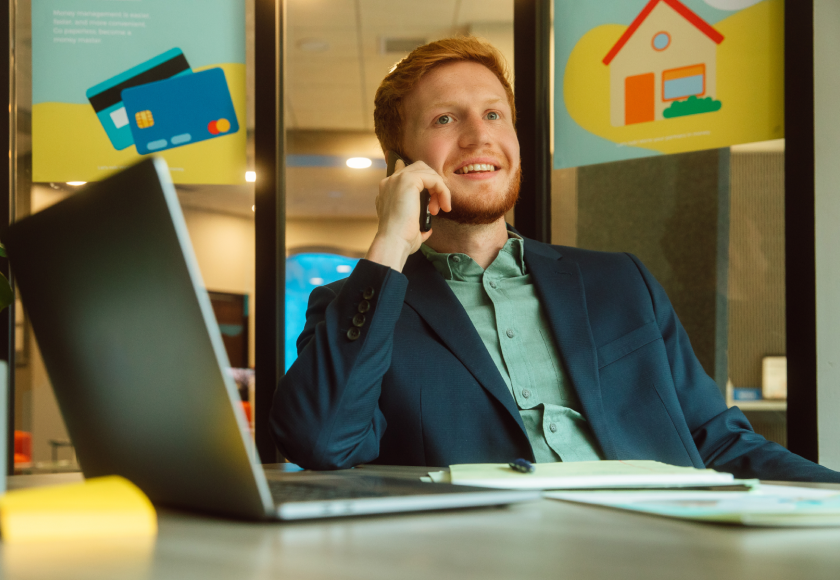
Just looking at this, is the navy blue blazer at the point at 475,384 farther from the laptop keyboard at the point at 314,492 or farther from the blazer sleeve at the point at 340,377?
the laptop keyboard at the point at 314,492

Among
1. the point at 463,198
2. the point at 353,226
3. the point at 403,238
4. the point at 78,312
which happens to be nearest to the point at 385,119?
the point at 463,198

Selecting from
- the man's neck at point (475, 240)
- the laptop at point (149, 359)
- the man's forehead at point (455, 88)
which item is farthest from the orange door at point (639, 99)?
the laptop at point (149, 359)

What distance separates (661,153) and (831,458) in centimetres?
111

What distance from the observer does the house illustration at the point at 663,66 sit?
2.33m

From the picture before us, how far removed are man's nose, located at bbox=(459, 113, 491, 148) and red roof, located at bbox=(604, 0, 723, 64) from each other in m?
0.94

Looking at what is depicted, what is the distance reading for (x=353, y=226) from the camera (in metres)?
2.93

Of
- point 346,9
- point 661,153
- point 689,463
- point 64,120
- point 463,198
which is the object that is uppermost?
point 346,9

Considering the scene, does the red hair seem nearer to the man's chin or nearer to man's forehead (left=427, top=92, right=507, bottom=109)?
man's forehead (left=427, top=92, right=507, bottom=109)

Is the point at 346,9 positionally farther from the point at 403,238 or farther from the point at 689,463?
the point at 689,463

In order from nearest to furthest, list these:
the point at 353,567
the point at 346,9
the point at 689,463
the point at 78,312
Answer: the point at 353,567, the point at 78,312, the point at 689,463, the point at 346,9

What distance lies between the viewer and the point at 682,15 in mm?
2373

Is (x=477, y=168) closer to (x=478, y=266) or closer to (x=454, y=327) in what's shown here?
(x=478, y=266)

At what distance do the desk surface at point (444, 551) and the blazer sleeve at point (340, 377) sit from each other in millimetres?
539

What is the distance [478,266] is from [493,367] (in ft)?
1.12
